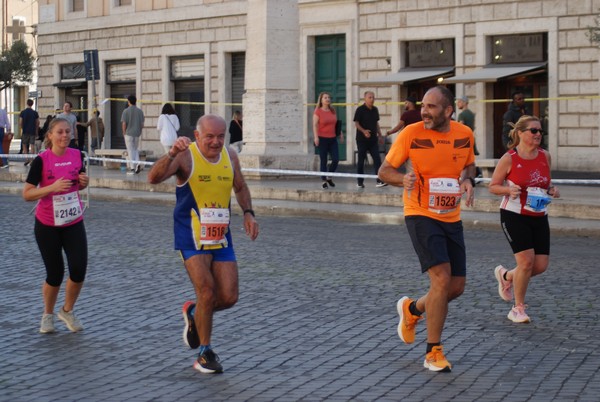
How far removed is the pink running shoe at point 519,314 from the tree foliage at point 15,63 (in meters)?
56.7

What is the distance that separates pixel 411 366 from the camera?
26.6ft

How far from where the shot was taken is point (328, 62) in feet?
124

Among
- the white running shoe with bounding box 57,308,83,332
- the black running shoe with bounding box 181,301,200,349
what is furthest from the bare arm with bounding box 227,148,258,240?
the white running shoe with bounding box 57,308,83,332

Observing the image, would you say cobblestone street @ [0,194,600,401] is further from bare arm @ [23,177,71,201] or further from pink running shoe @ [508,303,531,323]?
bare arm @ [23,177,71,201]

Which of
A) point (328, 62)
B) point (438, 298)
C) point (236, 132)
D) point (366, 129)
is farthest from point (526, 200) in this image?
point (328, 62)

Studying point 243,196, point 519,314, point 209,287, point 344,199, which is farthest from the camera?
point 344,199

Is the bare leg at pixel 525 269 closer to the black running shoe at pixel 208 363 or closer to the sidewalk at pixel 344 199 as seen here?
the black running shoe at pixel 208 363

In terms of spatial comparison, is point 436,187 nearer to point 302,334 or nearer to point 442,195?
point 442,195

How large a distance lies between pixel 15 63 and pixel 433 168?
194ft

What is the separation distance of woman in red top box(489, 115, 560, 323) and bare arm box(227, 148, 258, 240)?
2.26m

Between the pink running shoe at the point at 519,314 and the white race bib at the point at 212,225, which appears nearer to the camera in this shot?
the white race bib at the point at 212,225

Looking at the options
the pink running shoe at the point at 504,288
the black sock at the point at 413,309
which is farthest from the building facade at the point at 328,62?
the black sock at the point at 413,309

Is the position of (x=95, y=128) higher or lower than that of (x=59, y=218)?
higher

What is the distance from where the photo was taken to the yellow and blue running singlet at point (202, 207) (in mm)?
8117
